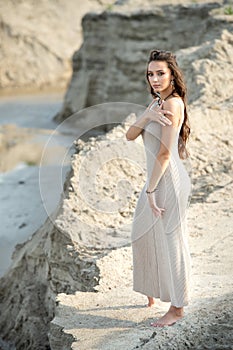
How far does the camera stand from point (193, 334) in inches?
185

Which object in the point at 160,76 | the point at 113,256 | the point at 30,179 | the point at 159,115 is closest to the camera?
the point at 159,115

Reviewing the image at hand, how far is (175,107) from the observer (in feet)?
16.0

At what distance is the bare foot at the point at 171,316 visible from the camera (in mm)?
5012

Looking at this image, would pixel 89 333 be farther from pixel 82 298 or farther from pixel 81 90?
pixel 81 90

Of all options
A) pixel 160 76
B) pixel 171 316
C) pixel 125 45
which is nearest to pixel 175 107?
pixel 160 76

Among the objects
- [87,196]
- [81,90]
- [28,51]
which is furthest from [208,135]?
[28,51]

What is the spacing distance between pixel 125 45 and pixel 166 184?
12.2 m

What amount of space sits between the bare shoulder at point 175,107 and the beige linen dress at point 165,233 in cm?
6

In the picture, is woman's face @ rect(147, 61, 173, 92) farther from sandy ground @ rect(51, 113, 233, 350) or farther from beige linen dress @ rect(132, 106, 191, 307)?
sandy ground @ rect(51, 113, 233, 350)

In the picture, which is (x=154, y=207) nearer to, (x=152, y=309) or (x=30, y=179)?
(x=152, y=309)

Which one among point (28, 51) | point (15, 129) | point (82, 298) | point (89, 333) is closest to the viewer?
point (89, 333)

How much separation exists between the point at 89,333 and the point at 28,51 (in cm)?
1918

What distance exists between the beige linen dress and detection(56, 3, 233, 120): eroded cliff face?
9.43 metres

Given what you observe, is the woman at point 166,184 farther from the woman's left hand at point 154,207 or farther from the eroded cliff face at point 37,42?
the eroded cliff face at point 37,42
